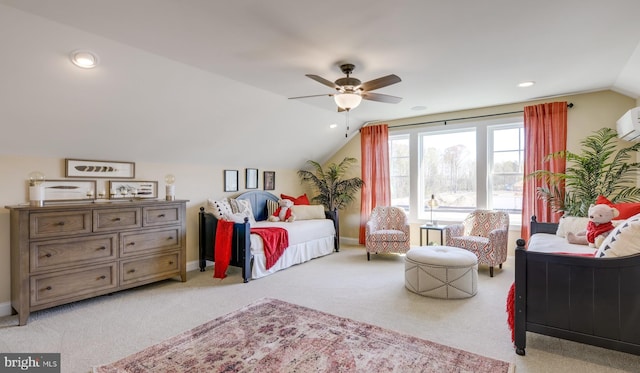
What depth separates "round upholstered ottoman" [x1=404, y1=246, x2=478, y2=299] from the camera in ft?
11.4

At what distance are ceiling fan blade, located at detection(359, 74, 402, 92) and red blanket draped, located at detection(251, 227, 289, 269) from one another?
2306 mm

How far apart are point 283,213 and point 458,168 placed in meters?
3.16

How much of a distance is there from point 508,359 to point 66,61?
13.6 feet

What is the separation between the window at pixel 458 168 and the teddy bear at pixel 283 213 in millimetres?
2102

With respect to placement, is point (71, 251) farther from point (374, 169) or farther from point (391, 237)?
point (374, 169)

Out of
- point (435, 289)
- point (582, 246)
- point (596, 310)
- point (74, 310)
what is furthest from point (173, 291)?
point (582, 246)

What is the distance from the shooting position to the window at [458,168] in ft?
17.3

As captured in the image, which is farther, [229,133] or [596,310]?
[229,133]

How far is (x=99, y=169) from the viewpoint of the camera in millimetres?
3818

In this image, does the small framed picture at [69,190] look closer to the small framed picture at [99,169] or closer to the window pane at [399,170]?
the small framed picture at [99,169]

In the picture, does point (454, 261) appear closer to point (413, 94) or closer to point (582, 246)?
point (582, 246)

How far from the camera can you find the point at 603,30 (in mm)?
2686

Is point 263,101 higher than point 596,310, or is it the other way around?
point 263,101
